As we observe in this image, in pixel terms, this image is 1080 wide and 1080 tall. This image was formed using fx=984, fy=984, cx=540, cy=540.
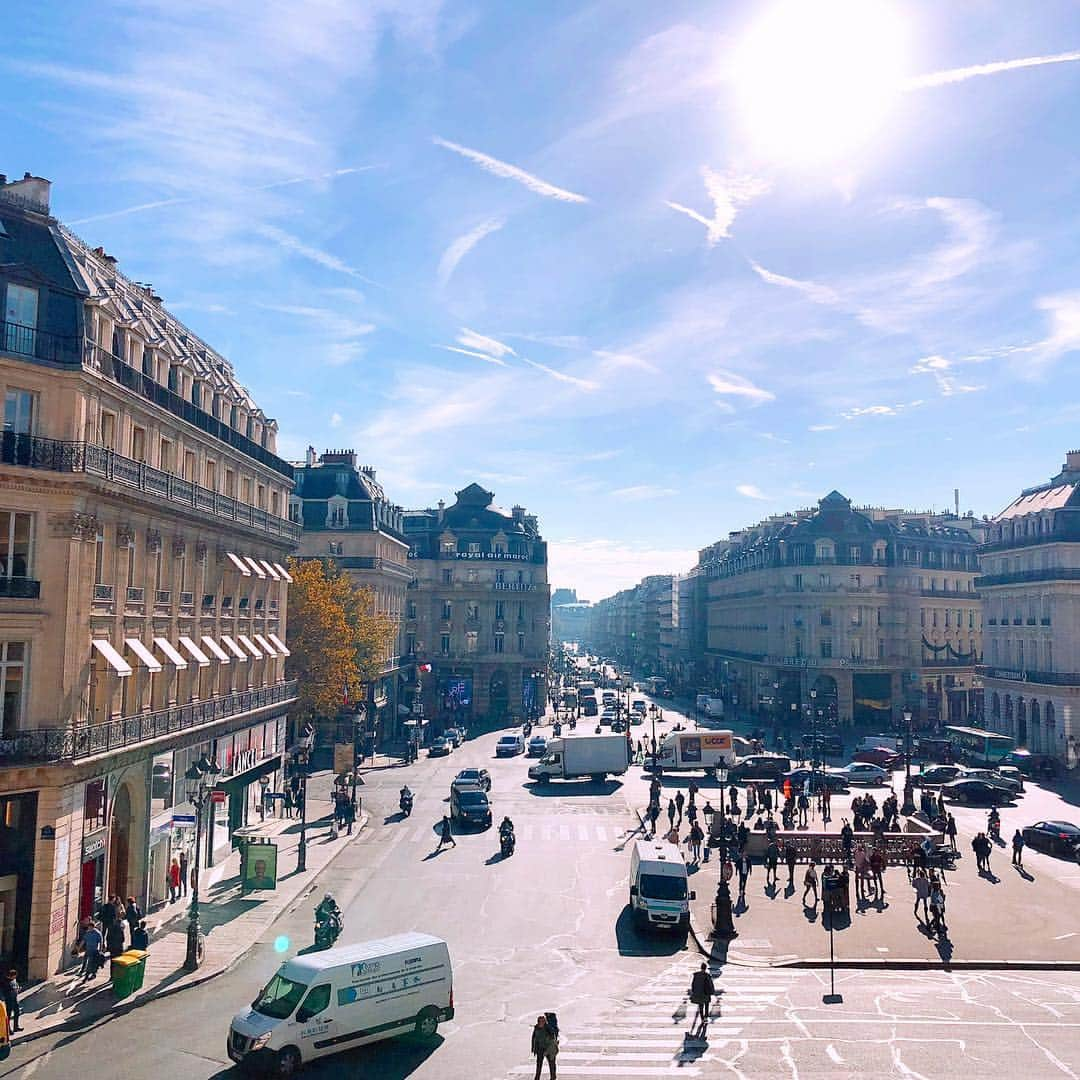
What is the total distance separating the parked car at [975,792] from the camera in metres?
53.0

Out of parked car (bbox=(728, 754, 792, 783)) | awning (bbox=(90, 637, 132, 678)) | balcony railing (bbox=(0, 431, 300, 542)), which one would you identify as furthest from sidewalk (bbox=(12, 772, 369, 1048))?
parked car (bbox=(728, 754, 792, 783))

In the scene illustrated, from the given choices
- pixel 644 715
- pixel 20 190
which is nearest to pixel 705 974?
pixel 20 190

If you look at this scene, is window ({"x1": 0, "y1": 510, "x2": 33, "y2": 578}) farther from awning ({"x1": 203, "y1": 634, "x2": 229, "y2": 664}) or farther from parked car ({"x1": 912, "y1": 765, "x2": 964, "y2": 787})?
parked car ({"x1": 912, "y1": 765, "x2": 964, "y2": 787})

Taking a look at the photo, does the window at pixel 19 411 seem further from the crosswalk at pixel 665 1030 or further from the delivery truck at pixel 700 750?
the delivery truck at pixel 700 750

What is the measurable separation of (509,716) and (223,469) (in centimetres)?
5925

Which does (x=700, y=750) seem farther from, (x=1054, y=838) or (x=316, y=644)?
(x=316, y=644)

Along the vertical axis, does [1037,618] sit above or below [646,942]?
above

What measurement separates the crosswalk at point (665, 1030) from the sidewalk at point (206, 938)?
33.1ft

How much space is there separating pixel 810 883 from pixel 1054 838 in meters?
13.4

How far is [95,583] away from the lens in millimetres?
28141

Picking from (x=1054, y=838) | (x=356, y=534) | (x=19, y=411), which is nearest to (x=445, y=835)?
(x=19, y=411)

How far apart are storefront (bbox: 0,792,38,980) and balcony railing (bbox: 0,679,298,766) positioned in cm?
126

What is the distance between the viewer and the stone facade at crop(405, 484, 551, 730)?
94.9 meters


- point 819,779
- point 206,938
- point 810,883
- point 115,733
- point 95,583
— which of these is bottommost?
point 206,938
